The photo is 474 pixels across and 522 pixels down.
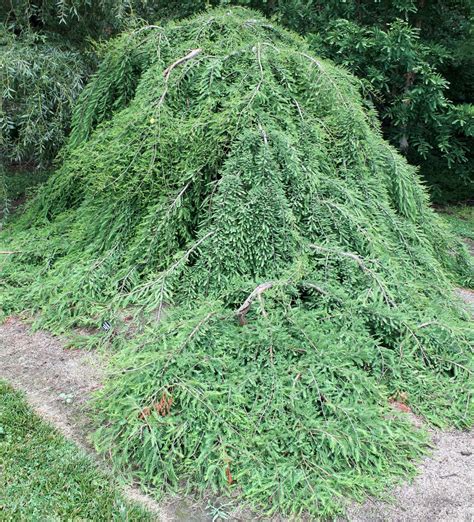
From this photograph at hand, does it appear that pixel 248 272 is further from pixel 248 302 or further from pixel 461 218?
pixel 461 218

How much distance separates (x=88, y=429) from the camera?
8.32 ft

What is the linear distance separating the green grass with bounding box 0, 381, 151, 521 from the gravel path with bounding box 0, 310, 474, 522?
0.07 m

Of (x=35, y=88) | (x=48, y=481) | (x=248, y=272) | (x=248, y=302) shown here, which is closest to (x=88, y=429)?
(x=48, y=481)

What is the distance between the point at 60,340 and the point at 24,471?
45.7 inches

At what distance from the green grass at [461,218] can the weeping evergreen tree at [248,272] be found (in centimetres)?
227

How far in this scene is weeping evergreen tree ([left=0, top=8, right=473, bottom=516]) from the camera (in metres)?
2.23

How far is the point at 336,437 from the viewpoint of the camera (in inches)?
86.6

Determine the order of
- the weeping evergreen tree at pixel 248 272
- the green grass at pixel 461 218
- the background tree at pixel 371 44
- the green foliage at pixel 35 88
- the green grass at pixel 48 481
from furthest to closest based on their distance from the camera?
the green grass at pixel 461 218
the background tree at pixel 371 44
the green foliage at pixel 35 88
the weeping evergreen tree at pixel 248 272
the green grass at pixel 48 481

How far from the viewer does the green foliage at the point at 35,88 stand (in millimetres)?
4711

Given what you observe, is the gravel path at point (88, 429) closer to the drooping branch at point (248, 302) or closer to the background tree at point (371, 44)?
the drooping branch at point (248, 302)

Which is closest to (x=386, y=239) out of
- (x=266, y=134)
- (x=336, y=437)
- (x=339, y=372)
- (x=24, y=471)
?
(x=266, y=134)

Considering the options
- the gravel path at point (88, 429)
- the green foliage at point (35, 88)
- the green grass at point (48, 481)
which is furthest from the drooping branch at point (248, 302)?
the green foliage at point (35, 88)

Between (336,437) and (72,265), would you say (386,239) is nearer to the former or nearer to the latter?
(336,437)

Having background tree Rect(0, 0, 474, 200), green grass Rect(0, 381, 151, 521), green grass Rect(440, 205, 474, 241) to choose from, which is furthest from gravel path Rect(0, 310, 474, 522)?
green grass Rect(440, 205, 474, 241)
